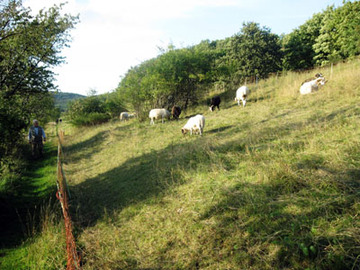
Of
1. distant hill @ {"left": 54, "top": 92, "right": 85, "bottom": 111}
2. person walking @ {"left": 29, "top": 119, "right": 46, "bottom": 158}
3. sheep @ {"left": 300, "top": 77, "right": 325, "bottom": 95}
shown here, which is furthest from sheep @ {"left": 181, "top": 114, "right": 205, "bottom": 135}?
distant hill @ {"left": 54, "top": 92, "right": 85, "bottom": 111}

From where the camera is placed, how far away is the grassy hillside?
110 inches

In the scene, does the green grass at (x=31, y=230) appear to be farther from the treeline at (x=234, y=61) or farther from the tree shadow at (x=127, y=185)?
the treeline at (x=234, y=61)

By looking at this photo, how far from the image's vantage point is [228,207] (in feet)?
Result: 12.5

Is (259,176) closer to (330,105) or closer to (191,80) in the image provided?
(330,105)

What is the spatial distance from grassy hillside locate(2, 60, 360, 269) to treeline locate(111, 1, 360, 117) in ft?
38.2

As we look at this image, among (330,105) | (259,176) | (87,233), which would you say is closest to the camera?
(259,176)

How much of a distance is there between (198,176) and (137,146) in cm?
615

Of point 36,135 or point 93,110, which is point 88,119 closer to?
point 93,110

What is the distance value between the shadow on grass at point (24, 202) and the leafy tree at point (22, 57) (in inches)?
56.6

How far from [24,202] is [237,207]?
6.77 m

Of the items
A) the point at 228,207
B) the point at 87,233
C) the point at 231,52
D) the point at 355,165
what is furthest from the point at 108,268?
the point at 231,52

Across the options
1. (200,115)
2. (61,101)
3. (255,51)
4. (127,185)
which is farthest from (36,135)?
(61,101)

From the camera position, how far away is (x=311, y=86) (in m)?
12.6

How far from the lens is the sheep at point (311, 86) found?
496 inches
